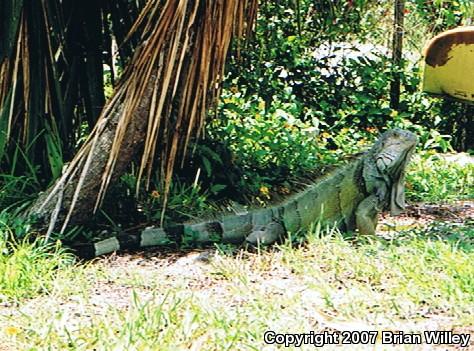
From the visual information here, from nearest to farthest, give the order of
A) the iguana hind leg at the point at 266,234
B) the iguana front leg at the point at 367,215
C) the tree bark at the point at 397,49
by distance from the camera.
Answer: the iguana hind leg at the point at 266,234, the iguana front leg at the point at 367,215, the tree bark at the point at 397,49

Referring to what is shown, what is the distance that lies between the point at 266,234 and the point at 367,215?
0.57 m

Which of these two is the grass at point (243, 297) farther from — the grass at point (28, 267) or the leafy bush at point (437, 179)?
the leafy bush at point (437, 179)

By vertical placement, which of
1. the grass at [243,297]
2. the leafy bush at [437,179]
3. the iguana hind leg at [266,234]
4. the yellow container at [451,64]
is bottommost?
the leafy bush at [437,179]

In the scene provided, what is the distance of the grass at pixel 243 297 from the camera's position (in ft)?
8.90

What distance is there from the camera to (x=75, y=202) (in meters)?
3.77

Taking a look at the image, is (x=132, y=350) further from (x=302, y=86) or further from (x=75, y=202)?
(x=302, y=86)

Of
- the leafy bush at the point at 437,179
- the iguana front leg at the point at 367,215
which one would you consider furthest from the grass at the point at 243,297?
the leafy bush at the point at 437,179

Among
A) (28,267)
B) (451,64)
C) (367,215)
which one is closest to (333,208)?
(367,215)

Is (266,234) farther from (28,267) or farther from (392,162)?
(28,267)

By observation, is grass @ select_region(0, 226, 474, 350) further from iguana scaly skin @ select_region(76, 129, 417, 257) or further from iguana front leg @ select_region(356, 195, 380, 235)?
iguana front leg @ select_region(356, 195, 380, 235)

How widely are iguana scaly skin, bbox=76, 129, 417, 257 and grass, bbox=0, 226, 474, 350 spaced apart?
9.5 inches

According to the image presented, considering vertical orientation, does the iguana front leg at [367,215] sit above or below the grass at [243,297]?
below

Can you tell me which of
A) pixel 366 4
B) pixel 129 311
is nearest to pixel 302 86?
pixel 366 4

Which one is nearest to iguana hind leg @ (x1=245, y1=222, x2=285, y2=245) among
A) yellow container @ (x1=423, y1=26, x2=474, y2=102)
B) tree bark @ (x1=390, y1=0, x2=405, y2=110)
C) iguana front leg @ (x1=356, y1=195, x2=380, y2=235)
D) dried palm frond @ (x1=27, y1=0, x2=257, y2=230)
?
iguana front leg @ (x1=356, y1=195, x2=380, y2=235)
